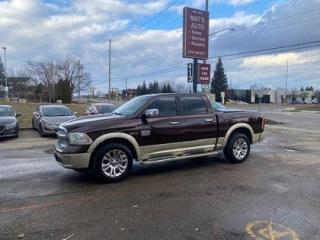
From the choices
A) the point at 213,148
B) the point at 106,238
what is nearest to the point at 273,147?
the point at 213,148

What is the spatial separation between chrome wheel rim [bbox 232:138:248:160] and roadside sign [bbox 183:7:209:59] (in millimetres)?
10472

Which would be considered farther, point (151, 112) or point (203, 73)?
point (203, 73)

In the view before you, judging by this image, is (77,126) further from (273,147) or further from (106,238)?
(273,147)

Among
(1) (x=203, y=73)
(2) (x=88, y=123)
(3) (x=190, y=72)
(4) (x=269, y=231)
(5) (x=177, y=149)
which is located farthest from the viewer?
(3) (x=190, y=72)

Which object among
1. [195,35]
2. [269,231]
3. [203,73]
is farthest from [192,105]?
[195,35]

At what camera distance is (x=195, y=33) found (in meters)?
19.8

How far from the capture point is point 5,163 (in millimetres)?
10016

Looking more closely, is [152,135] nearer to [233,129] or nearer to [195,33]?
[233,129]

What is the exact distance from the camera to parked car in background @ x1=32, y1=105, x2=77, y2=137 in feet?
54.7

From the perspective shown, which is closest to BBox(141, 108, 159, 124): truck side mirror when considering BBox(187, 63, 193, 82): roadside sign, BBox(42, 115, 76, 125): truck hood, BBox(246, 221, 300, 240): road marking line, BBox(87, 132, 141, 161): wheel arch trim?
BBox(87, 132, 141, 161): wheel arch trim

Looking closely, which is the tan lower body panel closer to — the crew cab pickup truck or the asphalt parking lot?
the crew cab pickup truck

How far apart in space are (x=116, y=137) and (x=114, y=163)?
52 cm

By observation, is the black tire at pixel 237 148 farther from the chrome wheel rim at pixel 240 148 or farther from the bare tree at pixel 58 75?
the bare tree at pixel 58 75

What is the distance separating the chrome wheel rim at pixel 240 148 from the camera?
973cm
